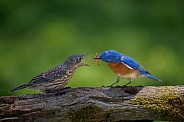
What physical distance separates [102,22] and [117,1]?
11.8 inches

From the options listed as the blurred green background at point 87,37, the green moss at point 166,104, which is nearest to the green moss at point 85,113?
the green moss at point 166,104

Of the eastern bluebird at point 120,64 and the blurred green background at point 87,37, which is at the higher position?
the blurred green background at point 87,37

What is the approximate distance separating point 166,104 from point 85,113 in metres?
0.43

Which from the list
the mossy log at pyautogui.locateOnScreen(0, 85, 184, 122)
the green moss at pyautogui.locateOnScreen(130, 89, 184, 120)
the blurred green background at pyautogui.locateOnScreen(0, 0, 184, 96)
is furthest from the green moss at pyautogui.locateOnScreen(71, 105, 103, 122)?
the blurred green background at pyautogui.locateOnScreen(0, 0, 184, 96)

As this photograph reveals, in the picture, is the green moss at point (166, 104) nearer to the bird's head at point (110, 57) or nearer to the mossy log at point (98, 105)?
the mossy log at point (98, 105)

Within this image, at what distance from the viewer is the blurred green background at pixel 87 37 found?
5.17 meters

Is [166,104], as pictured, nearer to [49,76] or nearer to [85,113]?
[85,113]

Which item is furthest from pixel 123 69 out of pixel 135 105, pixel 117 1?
pixel 117 1

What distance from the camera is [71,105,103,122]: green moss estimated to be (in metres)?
3.64

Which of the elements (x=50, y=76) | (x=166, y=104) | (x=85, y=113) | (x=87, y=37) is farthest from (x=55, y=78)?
(x=87, y=37)

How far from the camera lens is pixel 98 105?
3662mm

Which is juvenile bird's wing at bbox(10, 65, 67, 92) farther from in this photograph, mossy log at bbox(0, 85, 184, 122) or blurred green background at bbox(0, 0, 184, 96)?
blurred green background at bbox(0, 0, 184, 96)

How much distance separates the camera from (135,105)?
148 inches

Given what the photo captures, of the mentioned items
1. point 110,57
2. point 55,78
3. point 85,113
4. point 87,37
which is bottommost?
point 85,113
